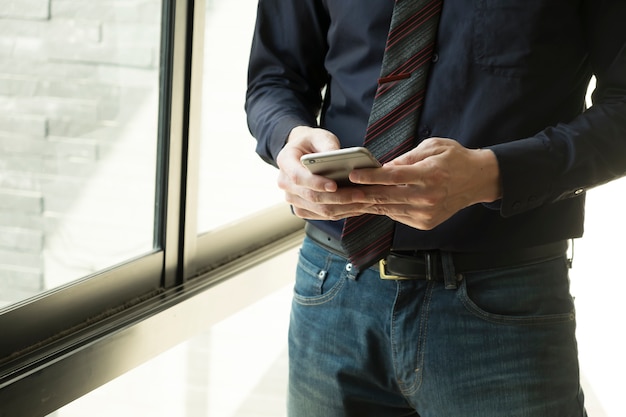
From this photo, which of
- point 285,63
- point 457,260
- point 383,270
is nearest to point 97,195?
point 285,63

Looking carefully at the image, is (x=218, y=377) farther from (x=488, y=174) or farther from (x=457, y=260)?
(x=488, y=174)

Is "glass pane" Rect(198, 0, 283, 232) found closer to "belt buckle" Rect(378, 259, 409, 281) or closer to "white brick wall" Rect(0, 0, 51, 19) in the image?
"white brick wall" Rect(0, 0, 51, 19)

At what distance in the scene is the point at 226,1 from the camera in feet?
9.01

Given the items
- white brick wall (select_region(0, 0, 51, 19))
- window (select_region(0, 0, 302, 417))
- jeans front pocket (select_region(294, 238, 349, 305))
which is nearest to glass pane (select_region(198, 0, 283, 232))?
window (select_region(0, 0, 302, 417))

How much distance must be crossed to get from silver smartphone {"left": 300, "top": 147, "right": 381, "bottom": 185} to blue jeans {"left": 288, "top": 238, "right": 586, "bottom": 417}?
26 centimetres

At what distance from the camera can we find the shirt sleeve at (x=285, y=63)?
1442 millimetres

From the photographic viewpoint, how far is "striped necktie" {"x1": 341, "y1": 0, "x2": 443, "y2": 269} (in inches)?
49.0

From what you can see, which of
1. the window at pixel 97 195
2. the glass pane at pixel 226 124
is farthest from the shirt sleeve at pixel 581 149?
the glass pane at pixel 226 124

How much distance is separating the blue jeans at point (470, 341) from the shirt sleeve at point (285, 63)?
345 millimetres

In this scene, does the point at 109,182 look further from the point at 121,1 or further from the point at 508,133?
the point at 508,133

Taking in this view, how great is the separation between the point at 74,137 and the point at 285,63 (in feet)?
2.17

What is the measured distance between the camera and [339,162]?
104 cm

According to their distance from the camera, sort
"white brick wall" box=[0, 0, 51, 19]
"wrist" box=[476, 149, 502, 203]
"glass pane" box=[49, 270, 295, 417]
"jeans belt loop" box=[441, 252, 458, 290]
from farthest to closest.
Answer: "glass pane" box=[49, 270, 295, 417] < "white brick wall" box=[0, 0, 51, 19] < "jeans belt loop" box=[441, 252, 458, 290] < "wrist" box=[476, 149, 502, 203]

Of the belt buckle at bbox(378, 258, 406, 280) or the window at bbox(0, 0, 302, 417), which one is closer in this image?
the belt buckle at bbox(378, 258, 406, 280)
